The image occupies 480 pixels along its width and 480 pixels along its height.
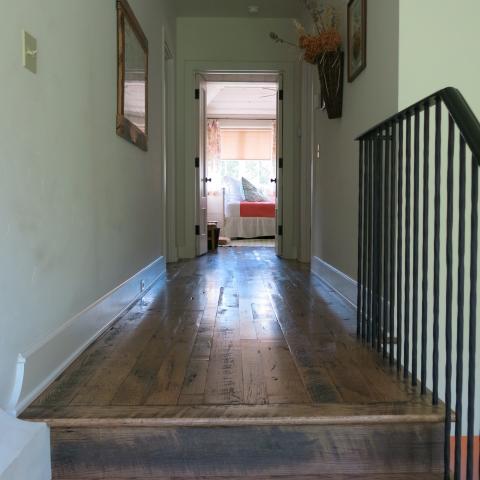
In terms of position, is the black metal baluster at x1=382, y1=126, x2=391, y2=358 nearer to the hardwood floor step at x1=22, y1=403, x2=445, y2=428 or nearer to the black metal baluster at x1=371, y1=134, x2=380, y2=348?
the black metal baluster at x1=371, y1=134, x2=380, y2=348

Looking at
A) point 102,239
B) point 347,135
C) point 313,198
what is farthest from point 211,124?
point 102,239

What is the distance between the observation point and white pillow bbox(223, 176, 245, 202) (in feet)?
34.6

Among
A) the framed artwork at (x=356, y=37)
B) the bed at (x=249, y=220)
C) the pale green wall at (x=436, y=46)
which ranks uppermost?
the framed artwork at (x=356, y=37)

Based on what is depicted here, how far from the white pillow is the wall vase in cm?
712

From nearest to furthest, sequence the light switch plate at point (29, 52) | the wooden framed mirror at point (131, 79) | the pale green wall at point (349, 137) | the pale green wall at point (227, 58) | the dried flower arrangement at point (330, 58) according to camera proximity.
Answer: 1. the light switch plate at point (29, 52)
2. the pale green wall at point (349, 137)
3. the wooden framed mirror at point (131, 79)
4. the dried flower arrangement at point (330, 58)
5. the pale green wall at point (227, 58)

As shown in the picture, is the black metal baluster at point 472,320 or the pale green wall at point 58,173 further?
the pale green wall at point 58,173

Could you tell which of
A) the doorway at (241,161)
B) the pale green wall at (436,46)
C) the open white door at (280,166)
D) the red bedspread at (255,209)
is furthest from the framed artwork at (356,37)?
the red bedspread at (255,209)

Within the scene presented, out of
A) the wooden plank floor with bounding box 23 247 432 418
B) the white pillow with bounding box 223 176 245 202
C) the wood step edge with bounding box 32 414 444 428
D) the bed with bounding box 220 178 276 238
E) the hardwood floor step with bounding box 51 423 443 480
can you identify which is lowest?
the hardwood floor step with bounding box 51 423 443 480

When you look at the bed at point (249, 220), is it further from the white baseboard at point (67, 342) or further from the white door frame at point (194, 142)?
the white baseboard at point (67, 342)

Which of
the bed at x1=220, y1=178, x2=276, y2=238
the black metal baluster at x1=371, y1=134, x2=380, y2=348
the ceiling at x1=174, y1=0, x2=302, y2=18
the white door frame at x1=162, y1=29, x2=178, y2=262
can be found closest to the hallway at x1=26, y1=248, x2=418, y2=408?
the black metal baluster at x1=371, y1=134, x2=380, y2=348

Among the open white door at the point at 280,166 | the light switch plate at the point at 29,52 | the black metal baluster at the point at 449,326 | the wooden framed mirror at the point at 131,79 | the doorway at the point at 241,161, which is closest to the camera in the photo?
the black metal baluster at the point at 449,326

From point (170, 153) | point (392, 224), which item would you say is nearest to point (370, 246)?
point (392, 224)

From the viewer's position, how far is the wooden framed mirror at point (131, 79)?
2742 millimetres

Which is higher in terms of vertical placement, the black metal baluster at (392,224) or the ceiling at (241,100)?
the ceiling at (241,100)
